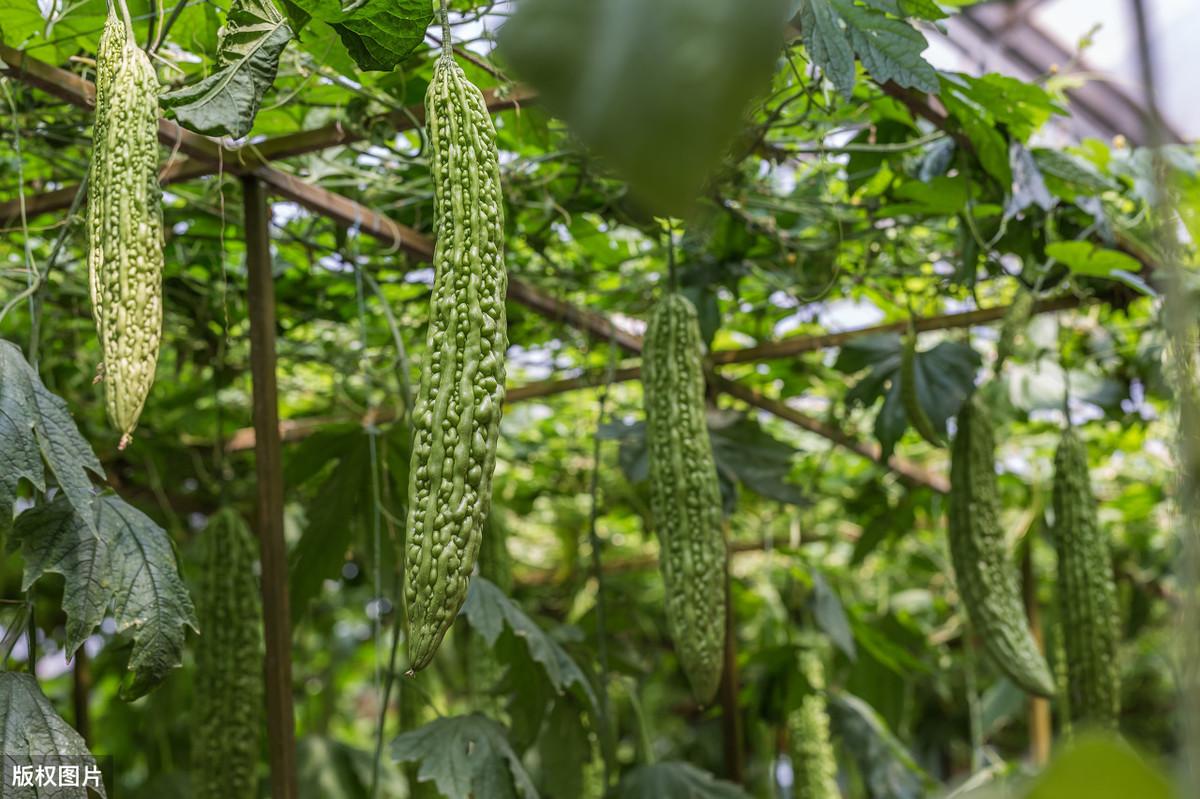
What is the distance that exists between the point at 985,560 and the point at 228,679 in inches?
51.5

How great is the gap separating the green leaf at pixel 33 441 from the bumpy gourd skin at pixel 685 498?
2.40ft

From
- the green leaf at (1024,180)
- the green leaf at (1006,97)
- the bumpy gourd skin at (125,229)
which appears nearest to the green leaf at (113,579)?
the bumpy gourd skin at (125,229)

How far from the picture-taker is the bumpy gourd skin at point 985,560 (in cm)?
212

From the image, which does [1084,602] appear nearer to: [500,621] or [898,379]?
[898,379]

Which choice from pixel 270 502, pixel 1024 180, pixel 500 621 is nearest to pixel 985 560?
pixel 1024 180

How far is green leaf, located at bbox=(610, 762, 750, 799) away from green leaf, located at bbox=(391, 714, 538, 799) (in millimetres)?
453

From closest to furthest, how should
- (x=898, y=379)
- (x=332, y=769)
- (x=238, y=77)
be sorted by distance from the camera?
(x=238, y=77) → (x=898, y=379) → (x=332, y=769)

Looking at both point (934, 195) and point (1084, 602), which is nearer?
point (934, 195)

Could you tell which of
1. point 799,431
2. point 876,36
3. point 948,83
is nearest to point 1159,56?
point 876,36

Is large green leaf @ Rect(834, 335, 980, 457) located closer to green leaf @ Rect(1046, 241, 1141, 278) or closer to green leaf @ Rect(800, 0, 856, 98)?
green leaf @ Rect(1046, 241, 1141, 278)

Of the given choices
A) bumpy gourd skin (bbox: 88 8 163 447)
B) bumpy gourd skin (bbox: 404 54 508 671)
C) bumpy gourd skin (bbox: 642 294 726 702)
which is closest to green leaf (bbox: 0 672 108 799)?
bumpy gourd skin (bbox: 88 8 163 447)

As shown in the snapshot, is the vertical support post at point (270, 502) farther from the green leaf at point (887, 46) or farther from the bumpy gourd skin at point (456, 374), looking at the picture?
the green leaf at point (887, 46)

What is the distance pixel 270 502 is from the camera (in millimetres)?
1796

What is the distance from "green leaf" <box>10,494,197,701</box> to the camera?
132 centimetres
